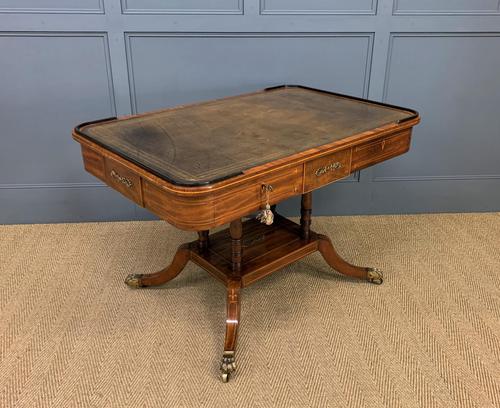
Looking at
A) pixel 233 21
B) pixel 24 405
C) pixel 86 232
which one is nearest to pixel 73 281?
pixel 86 232

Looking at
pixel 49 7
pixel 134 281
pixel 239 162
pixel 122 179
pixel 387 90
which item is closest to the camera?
pixel 239 162

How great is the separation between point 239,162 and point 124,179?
15.6 inches

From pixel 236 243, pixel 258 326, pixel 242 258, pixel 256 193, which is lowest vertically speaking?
pixel 258 326

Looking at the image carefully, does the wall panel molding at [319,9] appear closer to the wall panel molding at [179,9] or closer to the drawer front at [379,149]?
the wall panel molding at [179,9]

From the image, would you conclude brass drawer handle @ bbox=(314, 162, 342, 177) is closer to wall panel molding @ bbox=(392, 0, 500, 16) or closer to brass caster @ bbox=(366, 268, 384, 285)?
brass caster @ bbox=(366, 268, 384, 285)

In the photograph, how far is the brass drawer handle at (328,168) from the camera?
171 cm

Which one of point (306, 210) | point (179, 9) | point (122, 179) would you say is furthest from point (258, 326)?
point (179, 9)

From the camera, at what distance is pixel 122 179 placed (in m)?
1.64

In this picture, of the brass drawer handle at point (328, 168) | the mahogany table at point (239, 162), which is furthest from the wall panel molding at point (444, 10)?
the brass drawer handle at point (328, 168)

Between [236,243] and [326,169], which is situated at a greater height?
[326,169]

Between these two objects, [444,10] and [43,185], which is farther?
[43,185]

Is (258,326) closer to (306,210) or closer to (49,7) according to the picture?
(306,210)

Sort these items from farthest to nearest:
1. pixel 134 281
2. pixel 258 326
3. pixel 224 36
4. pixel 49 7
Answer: pixel 224 36 < pixel 49 7 < pixel 134 281 < pixel 258 326

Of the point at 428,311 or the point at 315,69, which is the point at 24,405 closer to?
the point at 428,311
